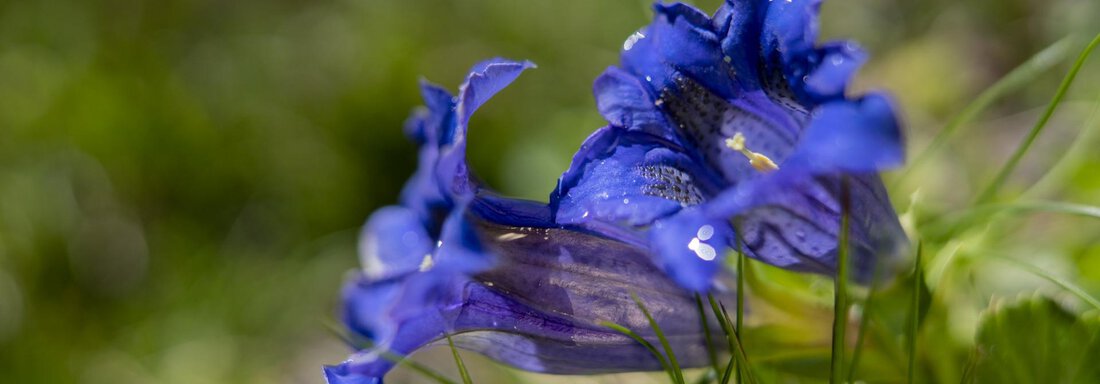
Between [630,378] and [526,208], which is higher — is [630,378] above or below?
below

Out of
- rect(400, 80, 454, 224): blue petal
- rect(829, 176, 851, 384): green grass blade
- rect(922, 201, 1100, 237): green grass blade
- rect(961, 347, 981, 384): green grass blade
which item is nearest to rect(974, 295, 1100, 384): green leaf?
rect(961, 347, 981, 384): green grass blade

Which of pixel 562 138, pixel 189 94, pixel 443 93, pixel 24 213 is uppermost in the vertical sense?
pixel 189 94

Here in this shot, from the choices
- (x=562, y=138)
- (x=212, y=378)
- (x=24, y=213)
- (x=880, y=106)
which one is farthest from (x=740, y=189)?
(x=24, y=213)

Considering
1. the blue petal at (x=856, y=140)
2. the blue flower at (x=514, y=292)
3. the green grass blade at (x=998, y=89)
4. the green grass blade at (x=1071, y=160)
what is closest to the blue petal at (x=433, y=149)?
the blue flower at (x=514, y=292)

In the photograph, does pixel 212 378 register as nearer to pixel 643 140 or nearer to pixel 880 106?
pixel 643 140

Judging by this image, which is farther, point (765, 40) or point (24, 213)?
point (24, 213)

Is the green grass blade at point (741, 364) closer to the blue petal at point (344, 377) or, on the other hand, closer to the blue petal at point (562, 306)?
the blue petal at point (562, 306)
